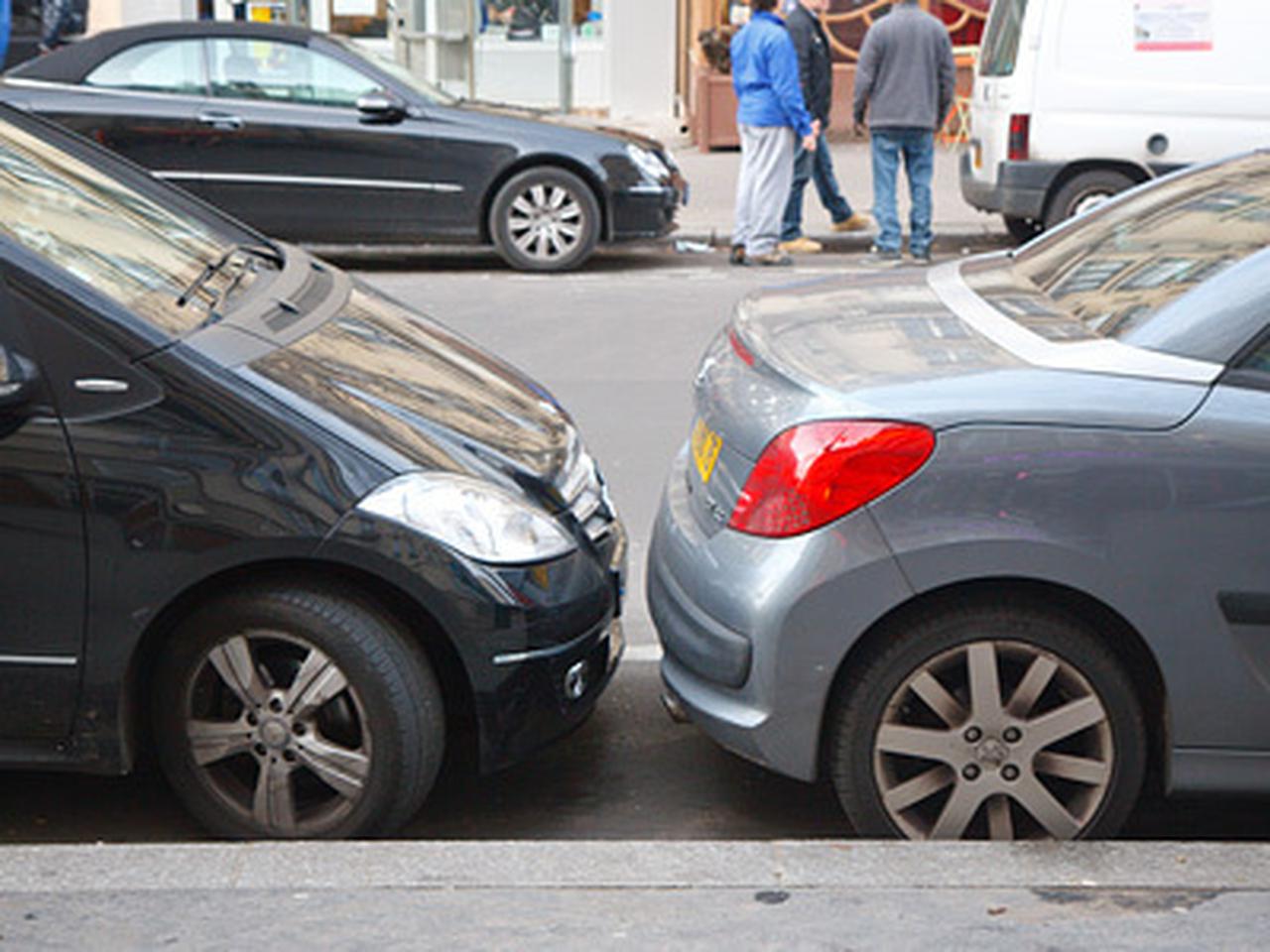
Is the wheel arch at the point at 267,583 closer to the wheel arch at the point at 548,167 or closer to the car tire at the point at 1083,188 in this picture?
the wheel arch at the point at 548,167

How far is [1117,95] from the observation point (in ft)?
42.1

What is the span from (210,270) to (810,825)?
200 centimetres

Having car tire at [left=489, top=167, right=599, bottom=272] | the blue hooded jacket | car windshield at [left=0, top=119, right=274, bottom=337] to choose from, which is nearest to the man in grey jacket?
the blue hooded jacket

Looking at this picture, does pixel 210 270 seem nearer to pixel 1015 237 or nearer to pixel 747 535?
pixel 747 535

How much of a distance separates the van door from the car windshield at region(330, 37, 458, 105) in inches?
145

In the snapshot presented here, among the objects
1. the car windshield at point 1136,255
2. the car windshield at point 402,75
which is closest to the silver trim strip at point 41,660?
the car windshield at point 1136,255

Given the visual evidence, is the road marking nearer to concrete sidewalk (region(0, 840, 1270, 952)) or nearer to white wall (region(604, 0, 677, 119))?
concrete sidewalk (region(0, 840, 1270, 952))

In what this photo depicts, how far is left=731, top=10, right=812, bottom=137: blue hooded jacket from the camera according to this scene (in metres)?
12.1

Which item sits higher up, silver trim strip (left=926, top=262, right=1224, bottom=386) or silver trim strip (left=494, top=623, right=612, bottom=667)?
silver trim strip (left=926, top=262, right=1224, bottom=386)

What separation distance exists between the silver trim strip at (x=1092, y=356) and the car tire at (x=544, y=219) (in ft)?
26.0

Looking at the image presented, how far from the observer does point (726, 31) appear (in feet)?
61.0

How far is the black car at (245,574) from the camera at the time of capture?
160 inches

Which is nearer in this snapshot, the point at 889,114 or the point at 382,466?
the point at 382,466

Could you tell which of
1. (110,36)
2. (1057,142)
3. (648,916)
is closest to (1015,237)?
(1057,142)
